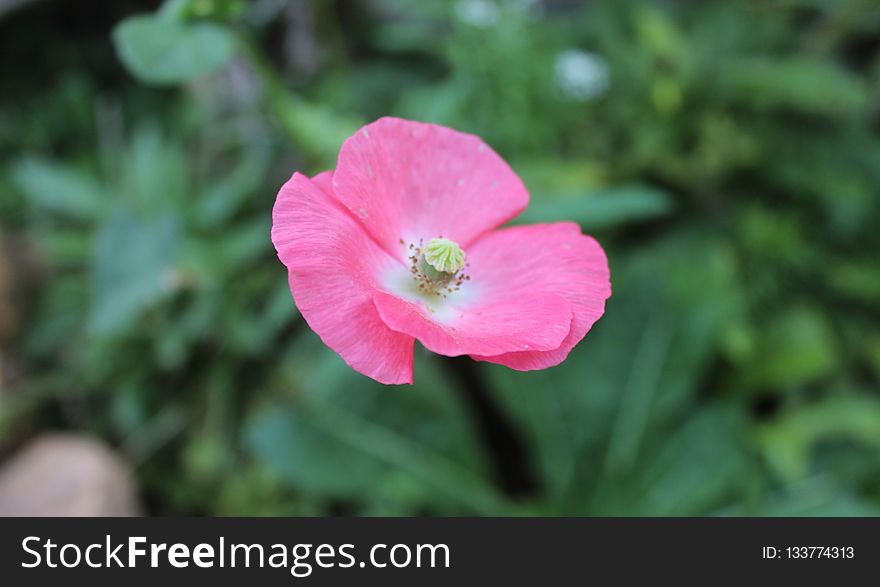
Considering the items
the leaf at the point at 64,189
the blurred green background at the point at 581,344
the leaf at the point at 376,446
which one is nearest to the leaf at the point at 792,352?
the blurred green background at the point at 581,344

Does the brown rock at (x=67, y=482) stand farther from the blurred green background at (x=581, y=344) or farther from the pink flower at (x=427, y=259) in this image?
the pink flower at (x=427, y=259)

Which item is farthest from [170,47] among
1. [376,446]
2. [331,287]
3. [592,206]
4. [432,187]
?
[376,446]

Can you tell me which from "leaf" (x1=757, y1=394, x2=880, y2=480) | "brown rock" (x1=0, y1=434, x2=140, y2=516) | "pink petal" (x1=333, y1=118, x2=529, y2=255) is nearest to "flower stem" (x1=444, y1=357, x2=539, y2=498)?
"leaf" (x1=757, y1=394, x2=880, y2=480)

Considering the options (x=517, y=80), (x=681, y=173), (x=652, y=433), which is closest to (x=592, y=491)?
(x=652, y=433)

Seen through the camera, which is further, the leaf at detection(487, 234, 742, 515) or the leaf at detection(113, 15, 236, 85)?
the leaf at detection(487, 234, 742, 515)

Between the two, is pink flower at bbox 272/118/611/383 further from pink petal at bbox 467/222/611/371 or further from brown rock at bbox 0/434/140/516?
brown rock at bbox 0/434/140/516
